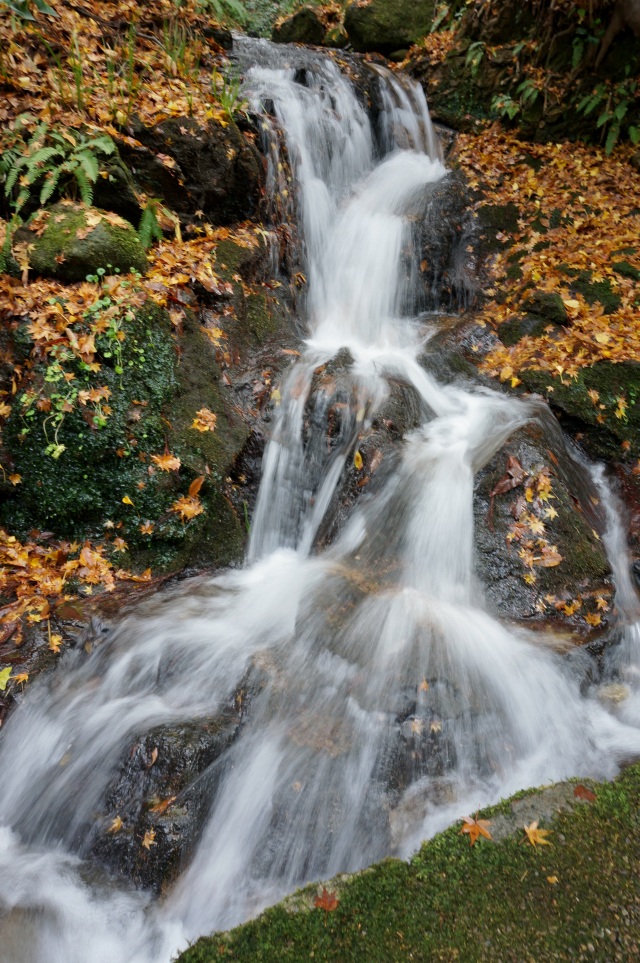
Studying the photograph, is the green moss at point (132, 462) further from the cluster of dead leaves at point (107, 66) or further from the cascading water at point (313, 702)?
the cluster of dead leaves at point (107, 66)

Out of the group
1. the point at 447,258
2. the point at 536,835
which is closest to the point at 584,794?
the point at 536,835

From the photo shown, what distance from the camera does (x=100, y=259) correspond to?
4.70 meters

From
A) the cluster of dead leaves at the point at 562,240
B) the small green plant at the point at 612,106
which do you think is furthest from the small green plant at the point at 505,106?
the small green plant at the point at 612,106

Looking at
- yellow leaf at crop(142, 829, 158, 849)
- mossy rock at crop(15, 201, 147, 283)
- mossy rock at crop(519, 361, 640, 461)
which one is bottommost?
yellow leaf at crop(142, 829, 158, 849)

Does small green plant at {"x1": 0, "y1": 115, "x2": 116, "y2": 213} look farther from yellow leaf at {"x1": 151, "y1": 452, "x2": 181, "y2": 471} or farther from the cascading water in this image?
the cascading water

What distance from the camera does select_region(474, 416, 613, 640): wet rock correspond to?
13.9 ft

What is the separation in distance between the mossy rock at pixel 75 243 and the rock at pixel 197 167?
3.45 ft

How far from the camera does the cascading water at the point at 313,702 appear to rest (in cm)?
288

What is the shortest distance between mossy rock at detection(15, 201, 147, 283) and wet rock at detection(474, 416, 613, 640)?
3.94 metres

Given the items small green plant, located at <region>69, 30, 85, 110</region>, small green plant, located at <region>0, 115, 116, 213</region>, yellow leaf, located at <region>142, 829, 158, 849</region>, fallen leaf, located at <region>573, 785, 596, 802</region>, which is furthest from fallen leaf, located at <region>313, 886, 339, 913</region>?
small green plant, located at <region>69, 30, 85, 110</region>

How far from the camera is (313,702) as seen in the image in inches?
142

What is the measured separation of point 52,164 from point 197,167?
171 centimetres

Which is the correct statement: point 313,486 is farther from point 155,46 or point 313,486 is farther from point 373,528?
point 155,46

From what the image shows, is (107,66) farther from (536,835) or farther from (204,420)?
(536,835)
